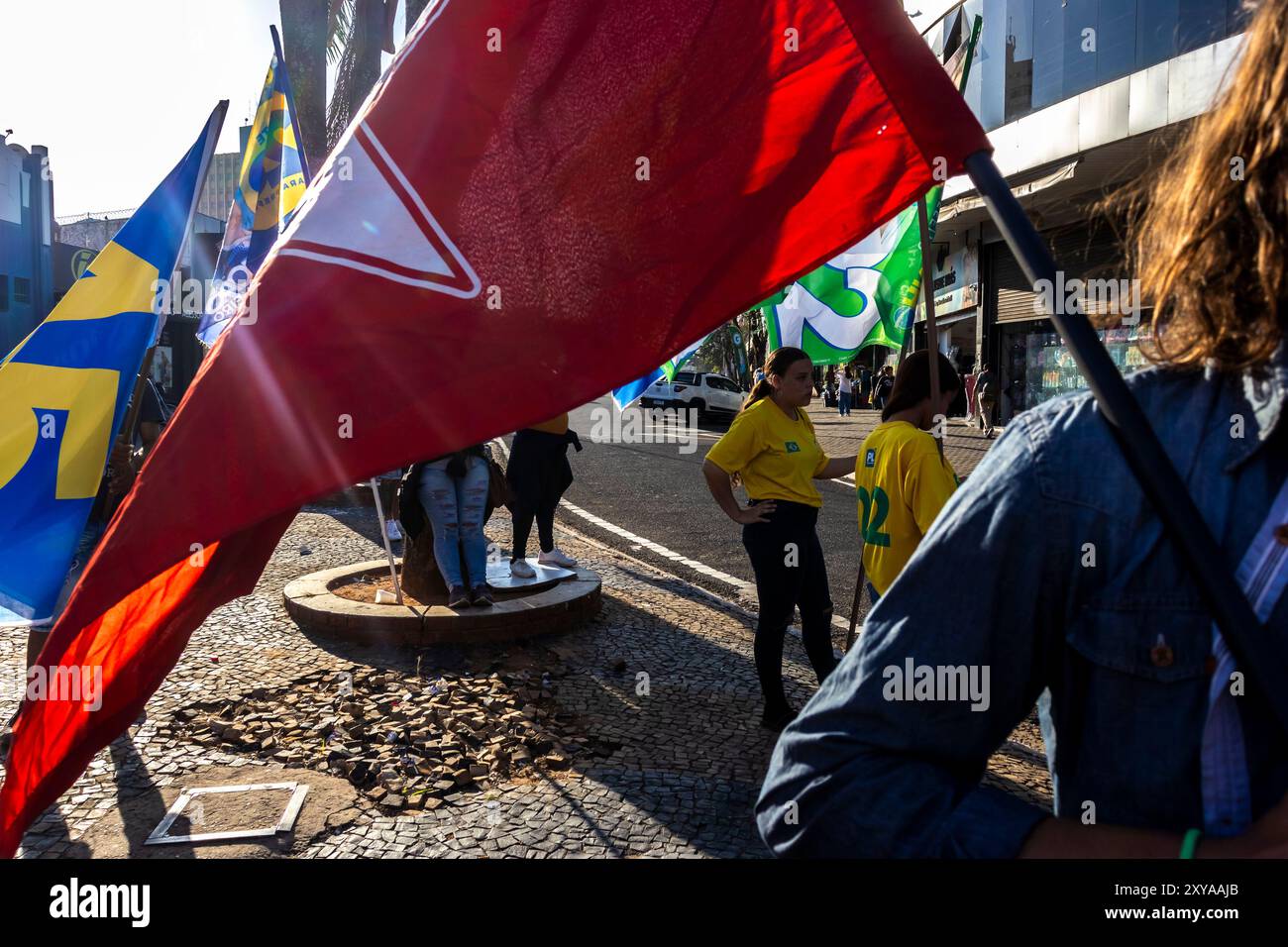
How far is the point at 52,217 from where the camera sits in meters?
30.7

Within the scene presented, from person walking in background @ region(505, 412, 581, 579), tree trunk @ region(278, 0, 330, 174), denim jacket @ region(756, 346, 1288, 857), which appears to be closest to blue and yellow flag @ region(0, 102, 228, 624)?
person walking in background @ region(505, 412, 581, 579)

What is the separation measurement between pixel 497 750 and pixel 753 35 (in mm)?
3331

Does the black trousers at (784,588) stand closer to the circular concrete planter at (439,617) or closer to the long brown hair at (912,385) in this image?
the long brown hair at (912,385)

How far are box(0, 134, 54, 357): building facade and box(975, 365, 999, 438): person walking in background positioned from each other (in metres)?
26.2

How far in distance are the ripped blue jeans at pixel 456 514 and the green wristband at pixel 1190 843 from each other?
18.9 feet

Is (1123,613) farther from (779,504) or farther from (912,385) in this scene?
(779,504)

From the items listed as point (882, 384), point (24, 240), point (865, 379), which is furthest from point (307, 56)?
point (865, 379)

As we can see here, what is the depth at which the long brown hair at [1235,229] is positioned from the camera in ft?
3.27

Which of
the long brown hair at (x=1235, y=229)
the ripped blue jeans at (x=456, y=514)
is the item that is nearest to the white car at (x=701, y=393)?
the ripped blue jeans at (x=456, y=514)

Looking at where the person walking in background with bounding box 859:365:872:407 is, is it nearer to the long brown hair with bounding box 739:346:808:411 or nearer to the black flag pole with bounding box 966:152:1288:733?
the long brown hair with bounding box 739:346:808:411

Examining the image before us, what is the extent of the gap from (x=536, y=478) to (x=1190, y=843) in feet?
24.2

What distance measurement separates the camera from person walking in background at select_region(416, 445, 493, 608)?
6.56m
